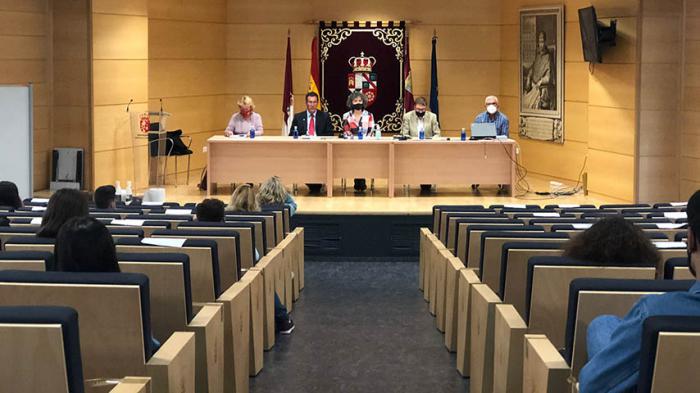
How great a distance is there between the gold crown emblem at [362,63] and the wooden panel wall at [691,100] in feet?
17.6

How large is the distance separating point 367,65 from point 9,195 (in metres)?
9.16

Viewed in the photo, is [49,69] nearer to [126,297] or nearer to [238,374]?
[238,374]

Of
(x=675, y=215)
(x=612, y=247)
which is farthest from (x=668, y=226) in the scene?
(x=612, y=247)

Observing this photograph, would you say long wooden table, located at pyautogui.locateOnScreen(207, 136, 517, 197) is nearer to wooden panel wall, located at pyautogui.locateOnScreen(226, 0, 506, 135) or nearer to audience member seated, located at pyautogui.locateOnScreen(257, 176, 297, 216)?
audience member seated, located at pyautogui.locateOnScreen(257, 176, 297, 216)

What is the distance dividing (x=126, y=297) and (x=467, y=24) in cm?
1386

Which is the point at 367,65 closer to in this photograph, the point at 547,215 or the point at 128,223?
the point at 547,215

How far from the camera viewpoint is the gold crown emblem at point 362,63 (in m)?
16.3

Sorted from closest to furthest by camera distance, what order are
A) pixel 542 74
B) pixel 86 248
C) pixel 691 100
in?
pixel 86 248
pixel 691 100
pixel 542 74

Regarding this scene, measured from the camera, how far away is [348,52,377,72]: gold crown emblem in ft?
53.6

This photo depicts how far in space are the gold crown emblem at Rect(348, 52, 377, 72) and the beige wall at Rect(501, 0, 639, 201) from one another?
2.14 metres

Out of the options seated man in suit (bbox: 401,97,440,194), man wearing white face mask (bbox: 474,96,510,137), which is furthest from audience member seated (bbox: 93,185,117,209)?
man wearing white face mask (bbox: 474,96,510,137)

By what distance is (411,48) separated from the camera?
16.6 meters

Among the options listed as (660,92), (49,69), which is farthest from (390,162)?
(49,69)

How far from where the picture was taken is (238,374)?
16.6 ft
